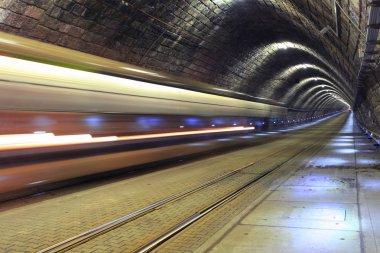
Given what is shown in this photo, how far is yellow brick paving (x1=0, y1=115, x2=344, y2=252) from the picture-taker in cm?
606

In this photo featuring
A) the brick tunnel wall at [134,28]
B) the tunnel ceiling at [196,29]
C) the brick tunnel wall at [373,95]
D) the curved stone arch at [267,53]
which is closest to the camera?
the brick tunnel wall at [134,28]

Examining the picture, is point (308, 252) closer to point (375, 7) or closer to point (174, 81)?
point (375, 7)

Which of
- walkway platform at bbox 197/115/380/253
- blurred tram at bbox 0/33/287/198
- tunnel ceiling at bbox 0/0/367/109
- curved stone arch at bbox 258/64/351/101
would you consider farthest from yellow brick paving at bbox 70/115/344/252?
curved stone arch at bbox 258/64/351/101

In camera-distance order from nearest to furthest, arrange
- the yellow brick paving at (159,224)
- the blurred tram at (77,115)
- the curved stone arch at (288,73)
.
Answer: the yellow brick paving at (159,224)
the blurred tram at (77,115)
the curved stone arch at (288,73)

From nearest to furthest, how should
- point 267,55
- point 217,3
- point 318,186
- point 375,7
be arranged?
point 375,7
point 318,186
point 217,3
point 267,55

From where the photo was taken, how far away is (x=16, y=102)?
7672mm

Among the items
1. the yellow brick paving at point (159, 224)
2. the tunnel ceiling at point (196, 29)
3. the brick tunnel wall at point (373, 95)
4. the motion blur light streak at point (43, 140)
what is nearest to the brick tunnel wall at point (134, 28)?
the tunnel ceiling at point (196, 29)

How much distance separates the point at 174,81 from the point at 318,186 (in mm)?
6644

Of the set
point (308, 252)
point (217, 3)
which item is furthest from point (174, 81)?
point (308, 252)

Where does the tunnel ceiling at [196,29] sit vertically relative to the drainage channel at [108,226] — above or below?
above

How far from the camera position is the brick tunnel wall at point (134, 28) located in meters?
12.9

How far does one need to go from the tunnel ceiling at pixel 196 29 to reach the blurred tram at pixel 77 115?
3.42 meters

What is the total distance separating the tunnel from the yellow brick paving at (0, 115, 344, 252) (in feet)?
0.13

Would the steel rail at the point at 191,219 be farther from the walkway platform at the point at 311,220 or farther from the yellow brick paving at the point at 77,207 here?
the walkway platform at the point at 311,220
